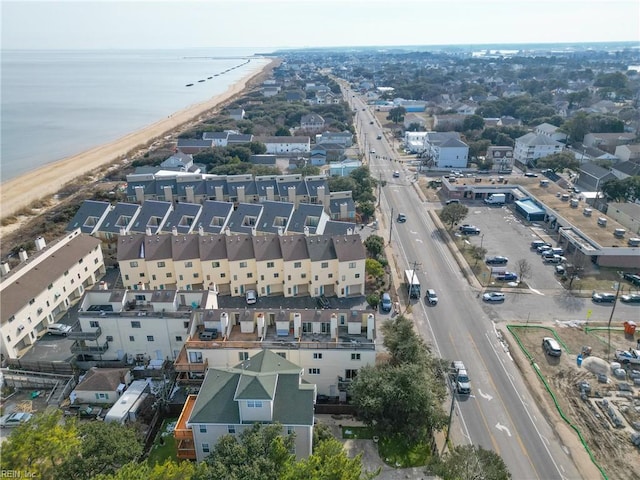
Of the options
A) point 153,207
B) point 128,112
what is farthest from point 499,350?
point 128,112

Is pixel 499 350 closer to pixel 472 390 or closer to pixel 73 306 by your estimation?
pixel 472 390

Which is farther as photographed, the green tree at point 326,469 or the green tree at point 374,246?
the green tree at point 374,246

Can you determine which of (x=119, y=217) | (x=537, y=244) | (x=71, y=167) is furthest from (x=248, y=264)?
(x=71, y=167)

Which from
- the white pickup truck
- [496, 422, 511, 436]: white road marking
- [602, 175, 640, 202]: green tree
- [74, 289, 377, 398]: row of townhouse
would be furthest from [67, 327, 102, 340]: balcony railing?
[602, 175, 640, 202]: green tree

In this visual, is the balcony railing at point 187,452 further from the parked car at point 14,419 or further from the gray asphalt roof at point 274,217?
the gray asphalt roof at point 274,217

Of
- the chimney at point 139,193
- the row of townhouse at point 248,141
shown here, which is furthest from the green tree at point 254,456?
the row of townhouse at point 248,141

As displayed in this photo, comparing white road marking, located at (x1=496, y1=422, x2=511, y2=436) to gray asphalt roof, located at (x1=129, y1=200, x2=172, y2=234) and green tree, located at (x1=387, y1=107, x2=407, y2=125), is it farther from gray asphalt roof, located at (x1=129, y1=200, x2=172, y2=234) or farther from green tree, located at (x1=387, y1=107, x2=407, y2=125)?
green tree, located at (x1=387, y1=107, x2=407, y2=125)
